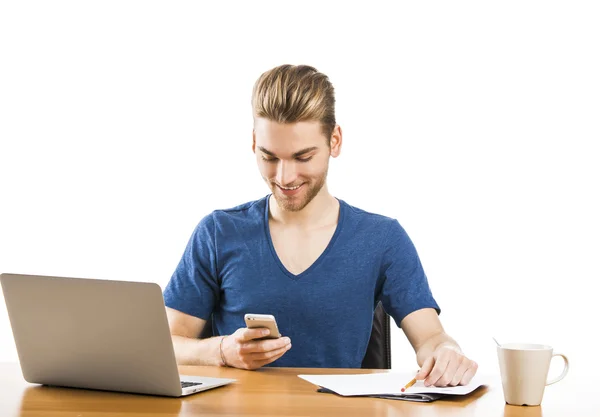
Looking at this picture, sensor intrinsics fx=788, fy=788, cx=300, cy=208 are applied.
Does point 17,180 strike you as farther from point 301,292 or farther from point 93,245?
point 301,292

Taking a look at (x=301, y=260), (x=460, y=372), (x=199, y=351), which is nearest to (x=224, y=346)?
(x=199, y=351)

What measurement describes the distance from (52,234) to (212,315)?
74.8 inches

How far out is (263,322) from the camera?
1.56 meters

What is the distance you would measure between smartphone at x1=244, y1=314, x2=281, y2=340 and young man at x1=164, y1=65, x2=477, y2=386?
1.16 feet

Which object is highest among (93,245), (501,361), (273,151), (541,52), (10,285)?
(541,52)

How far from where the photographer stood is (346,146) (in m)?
3.60

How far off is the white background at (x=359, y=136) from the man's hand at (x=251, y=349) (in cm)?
198

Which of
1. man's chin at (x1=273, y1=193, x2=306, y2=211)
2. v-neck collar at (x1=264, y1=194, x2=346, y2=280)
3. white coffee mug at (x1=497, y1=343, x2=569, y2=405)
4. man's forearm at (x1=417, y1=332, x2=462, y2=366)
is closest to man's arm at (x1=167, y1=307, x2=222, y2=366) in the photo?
v-neck collar at (x1=264, y1=194, x2=346, y2=280)

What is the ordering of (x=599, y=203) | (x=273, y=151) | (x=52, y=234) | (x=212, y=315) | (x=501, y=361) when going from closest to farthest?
(x=501, y=361) → (x=273, y=151) → (x=212, y=315) → (x=599, y=203) → (x=52, y=234)

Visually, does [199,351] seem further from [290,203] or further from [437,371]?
[437,371]

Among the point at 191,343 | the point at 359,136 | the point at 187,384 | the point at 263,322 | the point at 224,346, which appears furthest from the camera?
the point at 359,136

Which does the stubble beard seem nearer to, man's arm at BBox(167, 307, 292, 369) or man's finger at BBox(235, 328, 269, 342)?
man's arm at BBox(167, 307, 292, 369)

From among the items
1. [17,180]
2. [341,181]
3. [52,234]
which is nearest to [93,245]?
[52,234]

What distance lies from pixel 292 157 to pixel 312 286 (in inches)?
13.4
